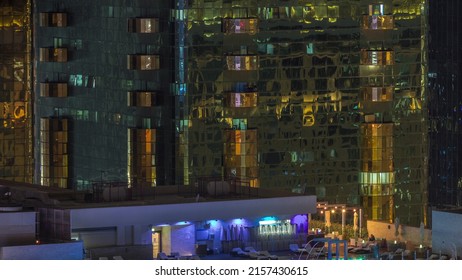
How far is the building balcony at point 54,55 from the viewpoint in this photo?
350ft

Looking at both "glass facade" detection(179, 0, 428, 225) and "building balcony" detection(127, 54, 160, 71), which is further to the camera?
"building balcony" detection(127, 54, 160, 71)

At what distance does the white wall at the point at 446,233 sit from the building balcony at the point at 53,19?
25.4 meters

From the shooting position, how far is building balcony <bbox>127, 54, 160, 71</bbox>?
100 meters

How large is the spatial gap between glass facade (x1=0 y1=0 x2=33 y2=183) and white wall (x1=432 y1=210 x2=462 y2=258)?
3135 centimetres

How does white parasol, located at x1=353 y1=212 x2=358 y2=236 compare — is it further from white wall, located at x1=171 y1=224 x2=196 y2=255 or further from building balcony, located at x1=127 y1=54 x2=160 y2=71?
white wall, located at x1=171 y1=224 x2=196 y2=255

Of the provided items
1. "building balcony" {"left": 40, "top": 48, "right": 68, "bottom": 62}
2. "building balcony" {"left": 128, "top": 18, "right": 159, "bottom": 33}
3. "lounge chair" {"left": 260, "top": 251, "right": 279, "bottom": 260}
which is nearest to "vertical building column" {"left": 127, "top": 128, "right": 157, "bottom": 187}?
"building balcony" {"left": 128, "top": 18, "right": 159, "bottom": 33}

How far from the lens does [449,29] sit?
138375 mm

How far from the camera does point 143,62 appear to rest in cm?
10050

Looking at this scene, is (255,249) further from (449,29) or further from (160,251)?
(449,29)

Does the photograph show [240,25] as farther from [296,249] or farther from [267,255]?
[267,255]

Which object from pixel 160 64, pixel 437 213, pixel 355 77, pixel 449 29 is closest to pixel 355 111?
pixel 355 77

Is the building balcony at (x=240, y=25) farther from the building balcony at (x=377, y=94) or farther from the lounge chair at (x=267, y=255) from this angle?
the lounge chair at (x=267, y=255)

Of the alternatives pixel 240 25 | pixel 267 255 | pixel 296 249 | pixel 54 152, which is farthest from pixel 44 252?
pixel 54 152

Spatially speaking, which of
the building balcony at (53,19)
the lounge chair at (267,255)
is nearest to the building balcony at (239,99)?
the building balcony at (53,19)
